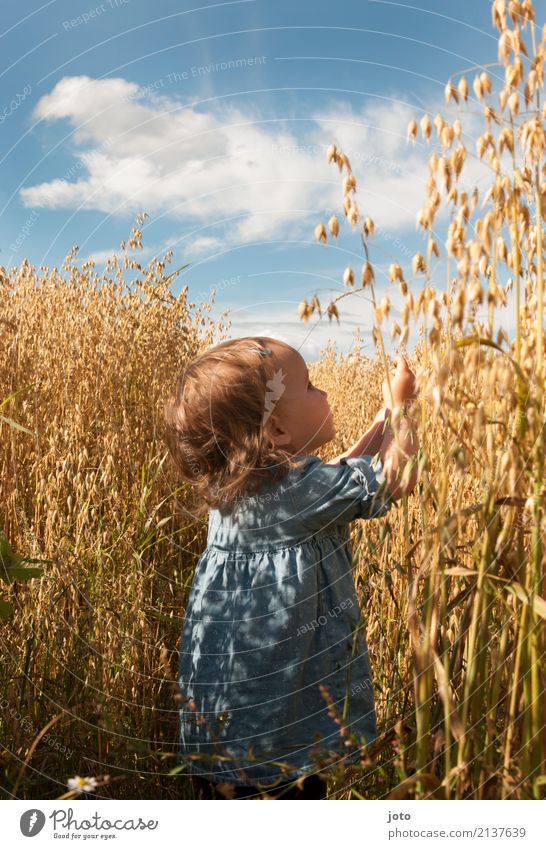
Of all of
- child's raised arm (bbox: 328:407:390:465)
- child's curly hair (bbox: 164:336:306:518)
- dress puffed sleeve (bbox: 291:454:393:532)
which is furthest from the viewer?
child's raised arm (bbox: 328:407:390:465)

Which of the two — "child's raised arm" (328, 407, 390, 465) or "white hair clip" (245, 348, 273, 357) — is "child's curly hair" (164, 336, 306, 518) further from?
"child's raised arm" (328, 407, 390, 465)

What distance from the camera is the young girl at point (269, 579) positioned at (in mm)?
1651

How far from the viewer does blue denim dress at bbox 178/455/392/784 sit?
165 centimetres

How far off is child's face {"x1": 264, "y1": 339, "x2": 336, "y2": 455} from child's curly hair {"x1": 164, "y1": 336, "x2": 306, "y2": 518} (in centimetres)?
2

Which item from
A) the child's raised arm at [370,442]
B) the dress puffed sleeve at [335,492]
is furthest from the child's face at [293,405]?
the child's raised arm at [370,442]

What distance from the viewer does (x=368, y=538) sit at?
163cm

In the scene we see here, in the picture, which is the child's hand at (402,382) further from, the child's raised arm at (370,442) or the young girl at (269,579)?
the child's raised arm at (370,442)

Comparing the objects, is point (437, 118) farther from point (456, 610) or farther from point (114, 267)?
point (114, 267)

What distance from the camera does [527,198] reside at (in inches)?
44.4

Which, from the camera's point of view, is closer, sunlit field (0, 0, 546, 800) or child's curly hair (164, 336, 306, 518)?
sunlit field (0, 0, 546, 800)

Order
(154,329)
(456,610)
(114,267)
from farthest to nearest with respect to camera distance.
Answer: (114,267)
(154,329)
(456,610)

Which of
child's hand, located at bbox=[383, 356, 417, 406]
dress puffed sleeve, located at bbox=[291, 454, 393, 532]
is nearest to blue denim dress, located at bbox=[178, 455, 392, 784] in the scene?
dress puffed sleeve, located at bbox=[291, 454, 393, 532]
